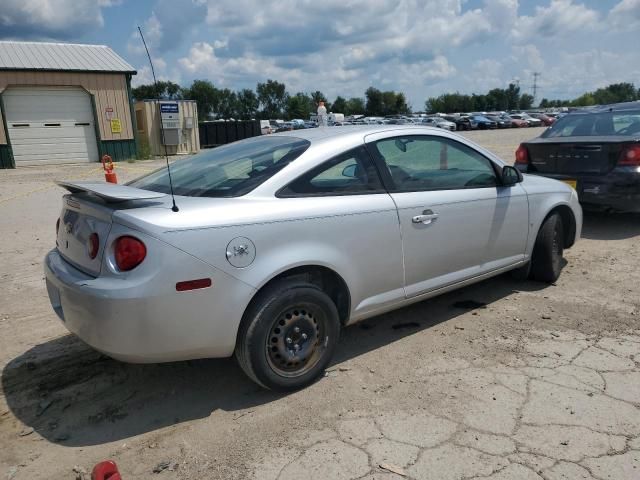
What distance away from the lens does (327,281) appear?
11.0ft

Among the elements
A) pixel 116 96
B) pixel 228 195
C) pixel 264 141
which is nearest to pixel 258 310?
pixel 228 195

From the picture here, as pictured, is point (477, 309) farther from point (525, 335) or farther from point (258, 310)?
point (258, 310)

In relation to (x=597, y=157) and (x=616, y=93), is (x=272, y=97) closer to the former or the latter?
(x=616, y=93)

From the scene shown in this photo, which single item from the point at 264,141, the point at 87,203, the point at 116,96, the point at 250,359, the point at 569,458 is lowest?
the point at 569,458

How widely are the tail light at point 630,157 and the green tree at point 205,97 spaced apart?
66047 mm

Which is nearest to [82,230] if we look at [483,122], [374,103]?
[483,122]

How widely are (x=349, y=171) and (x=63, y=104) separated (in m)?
19.4

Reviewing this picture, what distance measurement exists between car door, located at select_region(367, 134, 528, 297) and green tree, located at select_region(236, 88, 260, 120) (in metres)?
78.9

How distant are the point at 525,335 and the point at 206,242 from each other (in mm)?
2562

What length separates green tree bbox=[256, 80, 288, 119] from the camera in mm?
101125

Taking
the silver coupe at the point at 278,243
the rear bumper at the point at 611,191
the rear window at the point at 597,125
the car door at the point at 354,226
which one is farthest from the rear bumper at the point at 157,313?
the rear window at the point at 597,125

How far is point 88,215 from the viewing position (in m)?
3.00

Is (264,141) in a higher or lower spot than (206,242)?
higher

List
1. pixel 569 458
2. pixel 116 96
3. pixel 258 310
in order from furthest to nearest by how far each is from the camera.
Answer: pixel 116 96
pixel 258 310
pixel 569 458
